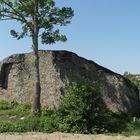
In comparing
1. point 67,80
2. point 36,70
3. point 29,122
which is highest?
point 36,70

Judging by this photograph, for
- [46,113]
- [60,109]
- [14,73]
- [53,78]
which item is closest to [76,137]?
[60,109]

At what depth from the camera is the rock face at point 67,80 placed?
64.2ft

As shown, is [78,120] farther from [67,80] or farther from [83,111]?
[67,80]

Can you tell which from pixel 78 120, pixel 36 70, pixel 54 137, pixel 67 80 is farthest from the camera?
pixel 67 80

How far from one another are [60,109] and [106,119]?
1.67m

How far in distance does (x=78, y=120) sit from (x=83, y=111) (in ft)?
1.16

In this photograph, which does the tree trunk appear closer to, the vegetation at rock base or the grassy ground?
the grassy ground

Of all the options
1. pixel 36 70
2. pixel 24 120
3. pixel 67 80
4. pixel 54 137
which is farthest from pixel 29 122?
pixel 67 80

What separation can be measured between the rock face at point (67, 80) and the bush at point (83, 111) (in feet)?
8.80

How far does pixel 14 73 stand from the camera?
2098cm

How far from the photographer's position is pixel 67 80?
19641 mm

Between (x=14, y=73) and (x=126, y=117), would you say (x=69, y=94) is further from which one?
(x=14, y=73)

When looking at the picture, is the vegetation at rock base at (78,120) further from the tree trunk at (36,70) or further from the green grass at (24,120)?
the tree trunk at (36,70)

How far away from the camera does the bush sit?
16.0m
